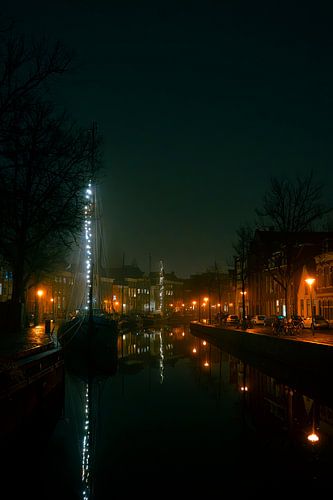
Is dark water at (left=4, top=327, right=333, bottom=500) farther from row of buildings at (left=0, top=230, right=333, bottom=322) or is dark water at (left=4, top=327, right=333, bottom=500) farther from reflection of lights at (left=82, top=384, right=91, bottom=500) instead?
row of buildings at (left=0, top=230, right=333, bottom=322)

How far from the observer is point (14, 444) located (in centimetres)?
1474

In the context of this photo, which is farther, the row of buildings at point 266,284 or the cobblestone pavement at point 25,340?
the row of buildings at point 266,284

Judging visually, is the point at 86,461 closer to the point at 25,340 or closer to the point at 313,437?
the point at 313,437

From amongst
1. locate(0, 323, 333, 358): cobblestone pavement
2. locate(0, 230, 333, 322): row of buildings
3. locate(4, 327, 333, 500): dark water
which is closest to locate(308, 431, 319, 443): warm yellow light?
locate(4, 327, 333, 500): dark water

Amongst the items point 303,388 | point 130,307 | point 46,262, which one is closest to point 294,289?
point 46,262

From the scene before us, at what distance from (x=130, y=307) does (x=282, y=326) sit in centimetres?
11871

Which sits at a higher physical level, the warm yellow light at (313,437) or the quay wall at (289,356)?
the quay wall at (289,356)

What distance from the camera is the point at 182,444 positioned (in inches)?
612

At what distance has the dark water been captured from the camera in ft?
39.0

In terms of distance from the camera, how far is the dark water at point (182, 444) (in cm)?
1188

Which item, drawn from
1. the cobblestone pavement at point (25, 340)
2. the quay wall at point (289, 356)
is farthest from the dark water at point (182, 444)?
the cobblestone pavement at point (25, 340)

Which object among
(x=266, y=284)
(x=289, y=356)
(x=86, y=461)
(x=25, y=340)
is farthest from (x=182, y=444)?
(x=266, y=284)

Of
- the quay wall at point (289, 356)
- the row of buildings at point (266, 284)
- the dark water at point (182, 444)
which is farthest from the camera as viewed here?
the row of buildings at point (266, 284)

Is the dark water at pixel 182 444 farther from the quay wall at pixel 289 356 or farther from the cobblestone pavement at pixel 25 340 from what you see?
the cobblestone pavement at pixel 25 340
